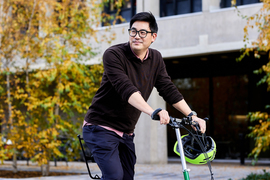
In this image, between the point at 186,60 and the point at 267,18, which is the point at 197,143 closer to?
the point at 267,18

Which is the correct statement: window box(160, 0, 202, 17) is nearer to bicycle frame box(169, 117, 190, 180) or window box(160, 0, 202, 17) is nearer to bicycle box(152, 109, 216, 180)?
bicycle box(152, 109, 216, 180)

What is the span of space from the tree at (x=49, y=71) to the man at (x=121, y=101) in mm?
7611

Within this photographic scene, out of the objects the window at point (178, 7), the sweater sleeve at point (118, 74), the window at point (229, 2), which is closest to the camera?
the sweater sleeve at point (118, 74)

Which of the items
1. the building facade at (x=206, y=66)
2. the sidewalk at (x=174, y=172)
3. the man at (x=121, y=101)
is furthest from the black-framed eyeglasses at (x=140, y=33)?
the building facade at (x=206, y=66)

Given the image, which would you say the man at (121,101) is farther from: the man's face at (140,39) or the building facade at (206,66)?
the building facade at (206,66)

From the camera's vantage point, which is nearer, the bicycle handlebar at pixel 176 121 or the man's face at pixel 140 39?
the bicycle handlebar at pixel 176 121

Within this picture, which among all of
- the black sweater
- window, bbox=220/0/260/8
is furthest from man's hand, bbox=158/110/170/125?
window, bbox=220/0/260/8

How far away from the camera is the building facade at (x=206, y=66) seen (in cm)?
1494

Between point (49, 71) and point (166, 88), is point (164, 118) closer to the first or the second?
point (166, 88)

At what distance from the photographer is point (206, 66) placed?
1898 cm

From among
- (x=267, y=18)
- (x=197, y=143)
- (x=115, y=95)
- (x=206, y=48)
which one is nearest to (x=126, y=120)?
(x=115, y=95)

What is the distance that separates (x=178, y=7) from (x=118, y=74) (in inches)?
542

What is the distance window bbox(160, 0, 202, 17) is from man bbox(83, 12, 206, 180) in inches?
509

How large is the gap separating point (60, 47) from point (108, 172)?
8.29 metres
